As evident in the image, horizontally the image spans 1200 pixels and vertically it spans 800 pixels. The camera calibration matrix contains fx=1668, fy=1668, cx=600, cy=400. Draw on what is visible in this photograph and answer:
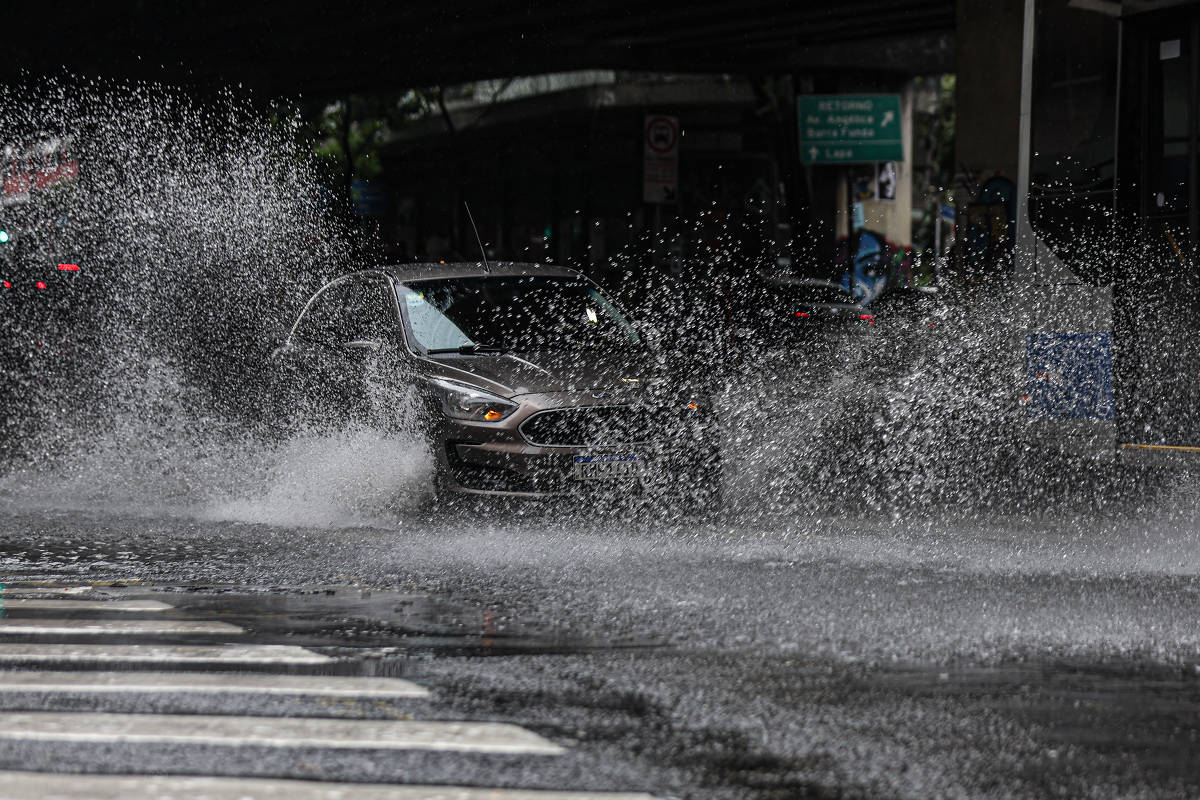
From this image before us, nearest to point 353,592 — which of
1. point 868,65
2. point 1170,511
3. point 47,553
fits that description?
point 47,553

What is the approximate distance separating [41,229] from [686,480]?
13717mm

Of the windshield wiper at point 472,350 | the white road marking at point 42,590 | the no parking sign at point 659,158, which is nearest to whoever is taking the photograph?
the white road marking at point 42,590

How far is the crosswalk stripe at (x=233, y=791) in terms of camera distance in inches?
159

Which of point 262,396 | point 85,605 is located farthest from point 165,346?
point 85,605

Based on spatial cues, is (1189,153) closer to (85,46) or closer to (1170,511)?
(1170,511)

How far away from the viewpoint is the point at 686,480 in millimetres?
9438

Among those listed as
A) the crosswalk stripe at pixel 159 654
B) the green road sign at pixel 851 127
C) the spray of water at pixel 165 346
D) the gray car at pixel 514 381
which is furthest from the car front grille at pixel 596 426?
the green road sign at pixel 851 127

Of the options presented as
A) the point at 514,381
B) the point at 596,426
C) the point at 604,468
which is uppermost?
the point at 514,381

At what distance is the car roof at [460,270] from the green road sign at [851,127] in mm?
18853

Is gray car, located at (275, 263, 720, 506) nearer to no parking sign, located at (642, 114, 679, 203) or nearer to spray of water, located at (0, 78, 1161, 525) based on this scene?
spray of water, located at (0, 78, 1161, 525)

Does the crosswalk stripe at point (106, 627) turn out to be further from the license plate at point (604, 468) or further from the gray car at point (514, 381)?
the license plate at point (604, 468)

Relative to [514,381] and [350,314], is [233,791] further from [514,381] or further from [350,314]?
[350,314]

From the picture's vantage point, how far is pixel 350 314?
10.6m

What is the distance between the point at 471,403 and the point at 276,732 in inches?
186
